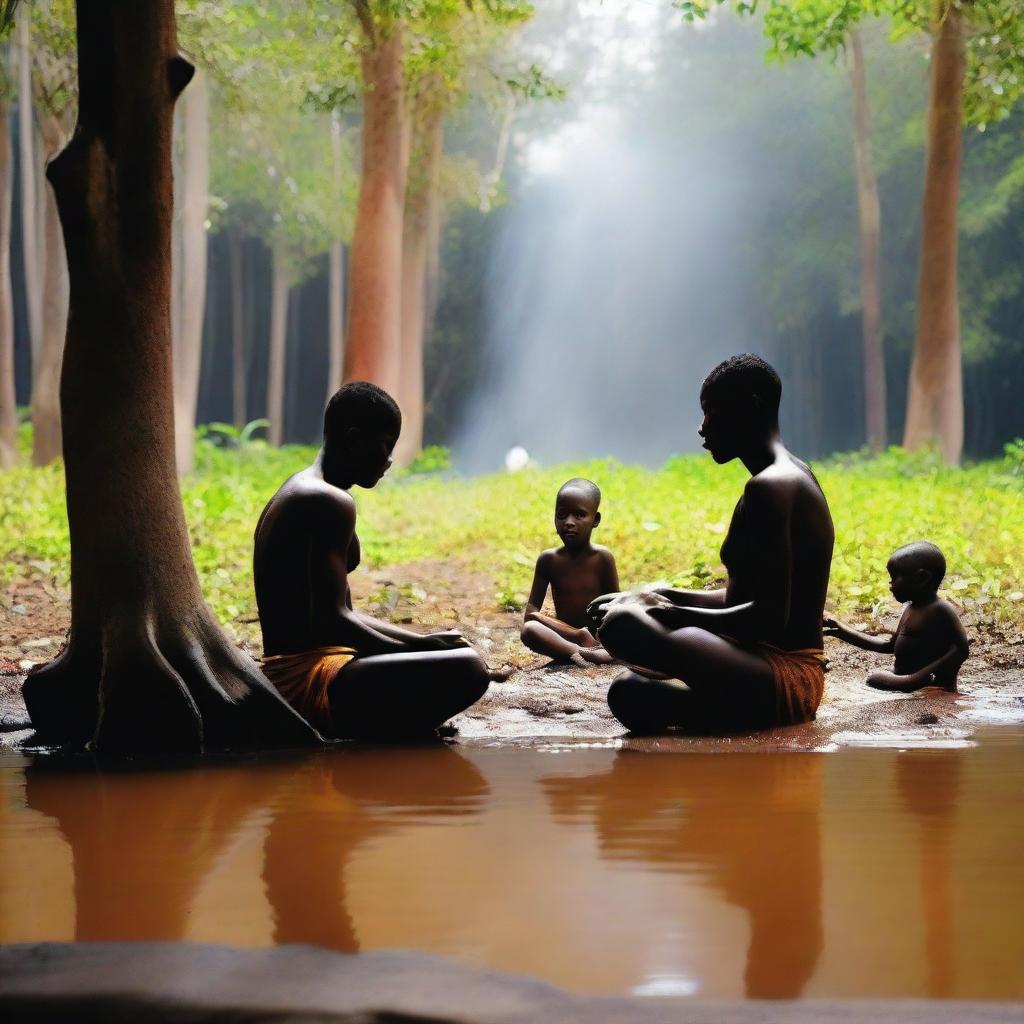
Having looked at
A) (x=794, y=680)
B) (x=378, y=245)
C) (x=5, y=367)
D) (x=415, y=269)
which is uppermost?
(x=415, y=269)

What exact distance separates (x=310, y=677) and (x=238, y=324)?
106ft

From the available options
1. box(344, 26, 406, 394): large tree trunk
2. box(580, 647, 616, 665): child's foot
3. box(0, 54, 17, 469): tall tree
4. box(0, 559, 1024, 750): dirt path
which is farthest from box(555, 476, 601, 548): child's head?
box(0, 54, 17, 469): tall tree

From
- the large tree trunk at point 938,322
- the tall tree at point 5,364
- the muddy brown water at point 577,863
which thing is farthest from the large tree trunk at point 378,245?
the muddy brown water at point 577,863

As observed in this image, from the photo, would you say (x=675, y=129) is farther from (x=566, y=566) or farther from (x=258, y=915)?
(x=258, y=915)

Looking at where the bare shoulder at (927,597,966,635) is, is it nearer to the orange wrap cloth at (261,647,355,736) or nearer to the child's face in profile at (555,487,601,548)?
the child's face in profile at (555,487,601,548)

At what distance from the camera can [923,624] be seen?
6559 millimetres

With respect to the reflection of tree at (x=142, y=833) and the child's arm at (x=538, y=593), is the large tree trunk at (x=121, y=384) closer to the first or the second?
the reflection of tree at (x=142, y=833)

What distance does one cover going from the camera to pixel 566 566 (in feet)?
25.5

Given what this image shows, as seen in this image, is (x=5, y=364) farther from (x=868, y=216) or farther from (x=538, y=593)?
(x=868, y=216)

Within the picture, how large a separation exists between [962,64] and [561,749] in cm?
1494

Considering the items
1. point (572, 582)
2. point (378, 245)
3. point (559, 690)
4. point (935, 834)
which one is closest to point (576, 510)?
point (572, 582)

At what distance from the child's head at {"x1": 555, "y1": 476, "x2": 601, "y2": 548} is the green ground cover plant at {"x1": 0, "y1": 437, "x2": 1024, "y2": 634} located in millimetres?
1945

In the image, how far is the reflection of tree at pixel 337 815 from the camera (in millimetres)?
3105

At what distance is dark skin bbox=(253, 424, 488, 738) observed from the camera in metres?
5.43
